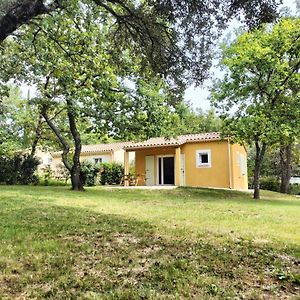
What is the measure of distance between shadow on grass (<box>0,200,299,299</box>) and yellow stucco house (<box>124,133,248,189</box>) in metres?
17.3

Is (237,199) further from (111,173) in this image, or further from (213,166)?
(111,173)

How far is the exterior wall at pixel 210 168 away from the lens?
23625 millimetres

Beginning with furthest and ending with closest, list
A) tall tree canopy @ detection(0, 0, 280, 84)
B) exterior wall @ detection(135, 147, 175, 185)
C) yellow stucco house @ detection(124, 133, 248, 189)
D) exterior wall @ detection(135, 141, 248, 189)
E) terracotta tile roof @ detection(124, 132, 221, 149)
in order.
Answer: exterior wall @ detection(135, 147, 175, 185) < terracotta tile roof @ detection(124, 132, 221, 149) < yellow stucco house @ detection(124, 133, 248, 189) < exterior wall @ detection(135, 141, 248, 189) < tall tree canopy @ detection(0, 0, 280, 84)

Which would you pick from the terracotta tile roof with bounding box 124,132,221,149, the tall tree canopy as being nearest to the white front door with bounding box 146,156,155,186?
the terracotta tile roof with bounding box 124,132,221,149

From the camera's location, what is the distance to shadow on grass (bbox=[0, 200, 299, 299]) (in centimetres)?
373

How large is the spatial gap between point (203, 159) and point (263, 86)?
863 centimetres

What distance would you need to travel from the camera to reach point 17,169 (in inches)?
840

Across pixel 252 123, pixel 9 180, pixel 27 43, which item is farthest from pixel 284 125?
pixel 9 180

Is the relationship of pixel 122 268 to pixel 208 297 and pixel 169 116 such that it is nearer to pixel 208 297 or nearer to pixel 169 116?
pixel 208 297

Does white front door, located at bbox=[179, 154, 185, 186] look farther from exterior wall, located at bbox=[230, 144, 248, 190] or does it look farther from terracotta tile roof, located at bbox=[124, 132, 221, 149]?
exterior wall, located at bbox=[230, 144, 248, 190]

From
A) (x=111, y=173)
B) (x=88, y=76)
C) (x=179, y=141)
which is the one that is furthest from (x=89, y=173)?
(x=88, y=76)

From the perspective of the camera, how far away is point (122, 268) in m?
4.43

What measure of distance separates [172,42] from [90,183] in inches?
711

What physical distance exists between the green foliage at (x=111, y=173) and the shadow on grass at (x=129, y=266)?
799 inches
